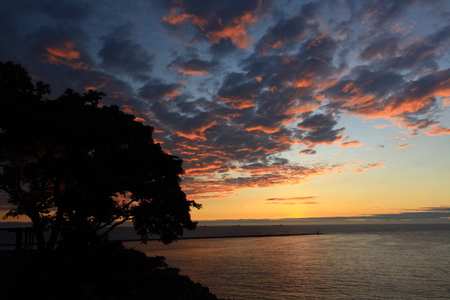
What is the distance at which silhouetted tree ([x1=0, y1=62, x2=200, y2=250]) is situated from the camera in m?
18.3

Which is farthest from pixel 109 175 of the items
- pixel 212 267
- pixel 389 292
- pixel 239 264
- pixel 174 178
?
pixel 239 264

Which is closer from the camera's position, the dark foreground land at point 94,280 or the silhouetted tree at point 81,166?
the dark foreground land at point 94,280

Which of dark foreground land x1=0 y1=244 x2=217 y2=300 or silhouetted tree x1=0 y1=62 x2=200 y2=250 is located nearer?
dark foreground land x1=0 y1=244 x2=217 y2=300

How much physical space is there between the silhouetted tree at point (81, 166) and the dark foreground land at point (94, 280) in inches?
53.4

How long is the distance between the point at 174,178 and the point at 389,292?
31.2m

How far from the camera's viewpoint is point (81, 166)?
60.0ft

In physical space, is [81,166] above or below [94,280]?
above

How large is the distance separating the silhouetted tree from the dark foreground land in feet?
4.45

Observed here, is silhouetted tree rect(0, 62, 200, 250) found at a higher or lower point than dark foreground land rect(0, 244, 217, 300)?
higher

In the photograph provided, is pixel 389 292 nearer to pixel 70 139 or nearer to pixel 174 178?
pixel 174 178

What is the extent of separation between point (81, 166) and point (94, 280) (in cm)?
692

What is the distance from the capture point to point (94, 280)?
17516 mm

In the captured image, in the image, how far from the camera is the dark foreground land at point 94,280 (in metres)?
15.4

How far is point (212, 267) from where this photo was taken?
53.7 meters
